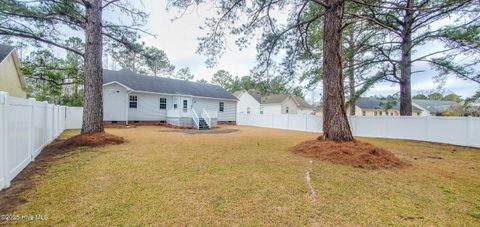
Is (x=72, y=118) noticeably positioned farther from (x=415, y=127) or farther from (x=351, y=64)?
(x=415, y=127)

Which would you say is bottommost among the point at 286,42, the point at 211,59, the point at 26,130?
the point at 26,130

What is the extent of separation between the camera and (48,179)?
151 inches

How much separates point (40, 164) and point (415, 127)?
14763 millimetres

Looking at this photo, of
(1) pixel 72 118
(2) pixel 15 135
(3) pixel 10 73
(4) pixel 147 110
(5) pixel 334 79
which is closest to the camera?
(2) pixel 15 135

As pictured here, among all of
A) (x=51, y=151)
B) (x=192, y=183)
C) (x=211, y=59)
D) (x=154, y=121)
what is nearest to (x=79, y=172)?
(x=192, y=183)

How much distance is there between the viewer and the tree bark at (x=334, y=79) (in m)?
6.66

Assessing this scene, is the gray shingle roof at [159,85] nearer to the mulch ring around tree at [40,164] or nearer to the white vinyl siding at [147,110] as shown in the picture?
the white vinyl siding at [147,110]

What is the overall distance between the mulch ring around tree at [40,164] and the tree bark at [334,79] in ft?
22.9

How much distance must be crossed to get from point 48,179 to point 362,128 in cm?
1461

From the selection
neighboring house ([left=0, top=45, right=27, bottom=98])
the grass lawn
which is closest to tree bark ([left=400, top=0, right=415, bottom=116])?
the grass lawn

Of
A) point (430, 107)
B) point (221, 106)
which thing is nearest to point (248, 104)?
point (221, 106)

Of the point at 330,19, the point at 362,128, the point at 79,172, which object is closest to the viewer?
the point at 79,172

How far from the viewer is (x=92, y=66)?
7832mm

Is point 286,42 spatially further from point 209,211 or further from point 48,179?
point 48,179
